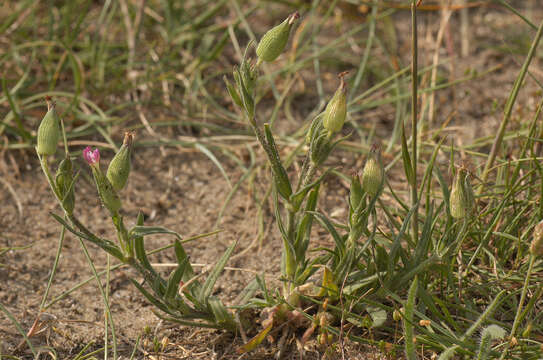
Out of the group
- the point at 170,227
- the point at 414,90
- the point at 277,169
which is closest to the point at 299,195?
the point at 277,169

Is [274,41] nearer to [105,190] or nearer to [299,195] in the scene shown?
[299,195]

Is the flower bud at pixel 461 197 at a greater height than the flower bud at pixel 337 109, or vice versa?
the flower bud at pixel 337 109

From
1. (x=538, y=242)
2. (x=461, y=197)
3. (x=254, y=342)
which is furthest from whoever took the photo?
(x=254, y=342)

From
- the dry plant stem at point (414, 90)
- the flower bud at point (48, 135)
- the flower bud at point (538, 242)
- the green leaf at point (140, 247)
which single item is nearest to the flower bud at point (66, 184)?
the flower bud at point (48, 135)

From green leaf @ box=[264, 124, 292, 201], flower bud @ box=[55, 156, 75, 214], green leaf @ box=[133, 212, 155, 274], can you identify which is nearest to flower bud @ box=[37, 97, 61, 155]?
flower bud @ box=[55, 156, 75, 214]

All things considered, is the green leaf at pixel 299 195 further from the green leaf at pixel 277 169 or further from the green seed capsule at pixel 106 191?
the green seed capsule at pixel 106 191
